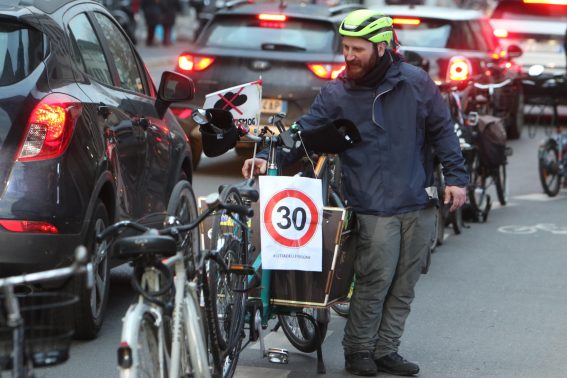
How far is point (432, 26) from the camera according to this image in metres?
16.5

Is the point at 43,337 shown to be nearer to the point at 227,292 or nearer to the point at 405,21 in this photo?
the point at 227,292

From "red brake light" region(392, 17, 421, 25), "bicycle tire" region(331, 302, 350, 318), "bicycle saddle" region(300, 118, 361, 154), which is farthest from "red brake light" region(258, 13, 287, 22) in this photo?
"bicycle saddle" region(300, 118, 361, 154)

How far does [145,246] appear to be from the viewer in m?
4.82

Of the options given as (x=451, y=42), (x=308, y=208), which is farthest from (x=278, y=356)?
(x=451, y=42)

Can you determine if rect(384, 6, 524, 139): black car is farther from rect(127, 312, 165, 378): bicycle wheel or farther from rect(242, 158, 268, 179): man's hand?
rect(127, 312, 165, 378): bicycle wheel

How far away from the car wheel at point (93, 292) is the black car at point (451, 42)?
325 inches

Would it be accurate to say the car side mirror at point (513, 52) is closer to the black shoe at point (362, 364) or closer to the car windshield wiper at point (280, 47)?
the car windshield wiper at point (280, 47)

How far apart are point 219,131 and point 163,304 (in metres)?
1.72

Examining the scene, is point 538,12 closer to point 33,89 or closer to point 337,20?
point 337,20

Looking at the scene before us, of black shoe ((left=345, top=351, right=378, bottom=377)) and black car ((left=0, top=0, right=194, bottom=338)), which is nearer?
black car ((left=0, top=0, right=194, bottom=338))

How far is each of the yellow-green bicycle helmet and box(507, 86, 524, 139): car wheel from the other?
1273cm

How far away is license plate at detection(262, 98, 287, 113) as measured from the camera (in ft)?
44.1

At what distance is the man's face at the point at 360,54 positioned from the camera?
6508 mm

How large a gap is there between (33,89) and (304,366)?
6.17ft
